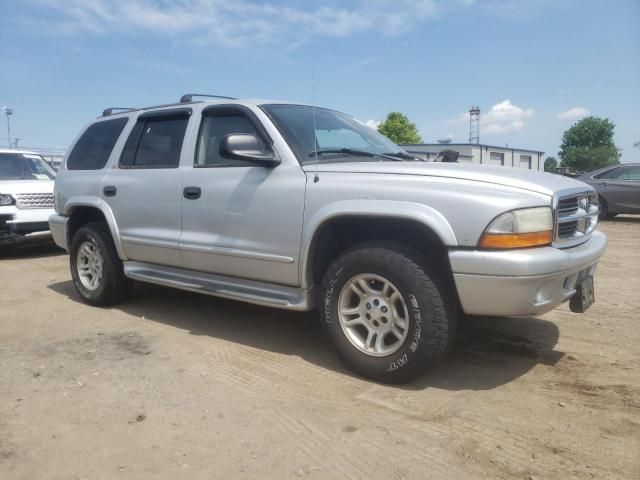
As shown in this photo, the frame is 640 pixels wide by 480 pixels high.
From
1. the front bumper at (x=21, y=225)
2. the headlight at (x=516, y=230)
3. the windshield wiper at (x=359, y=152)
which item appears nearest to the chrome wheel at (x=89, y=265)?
the windshield wiper at (x=359, y=152)

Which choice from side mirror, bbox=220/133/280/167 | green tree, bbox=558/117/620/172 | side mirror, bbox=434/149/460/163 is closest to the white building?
green tree, bbox=558/117/620/172

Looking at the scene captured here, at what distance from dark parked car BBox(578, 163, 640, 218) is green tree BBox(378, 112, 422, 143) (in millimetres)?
32120

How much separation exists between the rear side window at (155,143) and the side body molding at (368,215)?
1.56 m

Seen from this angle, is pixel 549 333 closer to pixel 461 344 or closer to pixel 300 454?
pixel 461 344

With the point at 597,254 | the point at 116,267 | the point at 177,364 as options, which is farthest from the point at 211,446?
the point at 116,267

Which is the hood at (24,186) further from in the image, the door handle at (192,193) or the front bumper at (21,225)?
the door handle at (192,193)

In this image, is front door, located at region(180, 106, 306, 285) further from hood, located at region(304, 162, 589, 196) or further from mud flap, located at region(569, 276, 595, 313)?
mud flap, located at region(569, 276, 595, 313)

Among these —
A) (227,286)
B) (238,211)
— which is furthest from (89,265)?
(238,211)

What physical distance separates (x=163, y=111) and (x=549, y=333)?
147 inches

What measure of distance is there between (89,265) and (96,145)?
3.94ft

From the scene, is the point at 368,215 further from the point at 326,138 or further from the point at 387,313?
the point at 326,138

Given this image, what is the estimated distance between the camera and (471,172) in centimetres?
309

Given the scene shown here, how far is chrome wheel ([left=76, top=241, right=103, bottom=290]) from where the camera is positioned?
17.0ft

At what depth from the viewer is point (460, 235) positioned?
2936mm
